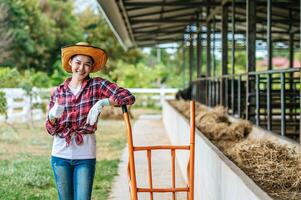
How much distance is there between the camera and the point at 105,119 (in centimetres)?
2225

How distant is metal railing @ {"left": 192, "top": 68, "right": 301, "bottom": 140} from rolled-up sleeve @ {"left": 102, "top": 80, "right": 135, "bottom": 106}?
252cm

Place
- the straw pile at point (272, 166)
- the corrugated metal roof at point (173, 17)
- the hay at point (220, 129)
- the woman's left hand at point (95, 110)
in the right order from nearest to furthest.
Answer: the straw pile at point (272, 166)
the woman's left hand at point (95, 110)
the hay at point (220, 129)
the corrugated metal roof at point (173, 17)

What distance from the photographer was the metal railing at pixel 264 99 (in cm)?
814

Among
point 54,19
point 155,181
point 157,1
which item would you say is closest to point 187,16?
point 157,1

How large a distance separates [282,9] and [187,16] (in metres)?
3.86

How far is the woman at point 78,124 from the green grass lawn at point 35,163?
2787 mm

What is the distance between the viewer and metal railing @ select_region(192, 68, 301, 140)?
8.14 meters

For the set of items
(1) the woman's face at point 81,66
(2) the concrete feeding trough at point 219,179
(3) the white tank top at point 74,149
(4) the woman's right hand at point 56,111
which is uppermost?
(1) the woman's face at point 81,66

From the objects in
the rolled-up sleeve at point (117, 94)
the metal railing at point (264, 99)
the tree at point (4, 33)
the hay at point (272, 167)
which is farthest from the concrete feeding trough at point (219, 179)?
the tree at point (4, 33)

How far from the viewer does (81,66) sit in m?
4.41

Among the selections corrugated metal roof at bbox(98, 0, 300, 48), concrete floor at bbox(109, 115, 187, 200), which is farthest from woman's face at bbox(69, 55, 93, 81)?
corrugated metal roof at bbox(98, 0, 300, 48)

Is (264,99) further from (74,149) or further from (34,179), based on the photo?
(74,149)

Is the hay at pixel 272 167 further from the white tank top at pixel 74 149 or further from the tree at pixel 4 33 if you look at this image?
the tree at pixel 4 33

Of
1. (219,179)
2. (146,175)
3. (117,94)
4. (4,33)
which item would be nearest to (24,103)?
(146,175)
